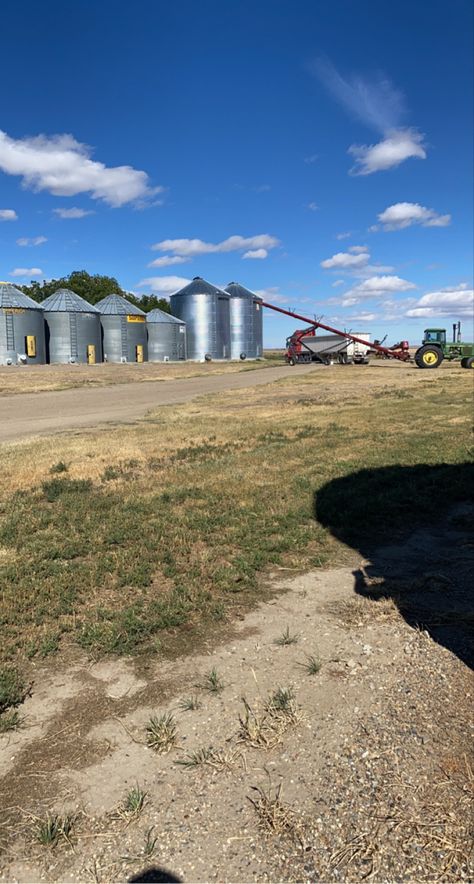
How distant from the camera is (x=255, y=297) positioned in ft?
251

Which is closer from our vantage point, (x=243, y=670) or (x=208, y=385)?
(x=243, y=670)

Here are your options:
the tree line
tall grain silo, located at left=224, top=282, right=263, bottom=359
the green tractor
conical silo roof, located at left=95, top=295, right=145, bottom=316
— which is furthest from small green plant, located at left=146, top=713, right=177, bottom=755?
the tree line

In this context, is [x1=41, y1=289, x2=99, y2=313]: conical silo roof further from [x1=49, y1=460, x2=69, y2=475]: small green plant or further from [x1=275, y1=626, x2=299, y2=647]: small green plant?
[x1=275, y1=626, x2=299, y2=647]: small green plant

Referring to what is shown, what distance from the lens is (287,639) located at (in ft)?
13.0

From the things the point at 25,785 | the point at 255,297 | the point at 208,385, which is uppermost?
the point at 255,297

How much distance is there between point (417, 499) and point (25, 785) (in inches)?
233

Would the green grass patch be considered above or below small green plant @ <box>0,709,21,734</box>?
above

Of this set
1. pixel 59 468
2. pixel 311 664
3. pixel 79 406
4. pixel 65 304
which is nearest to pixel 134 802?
pixel 311 664

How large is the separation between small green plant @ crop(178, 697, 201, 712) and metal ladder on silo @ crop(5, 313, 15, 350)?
53.8 m

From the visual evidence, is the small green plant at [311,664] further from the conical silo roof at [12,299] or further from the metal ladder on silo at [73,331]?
the metal ladder on silo at [73,331]

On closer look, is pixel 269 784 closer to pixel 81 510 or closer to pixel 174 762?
pixel 174 762

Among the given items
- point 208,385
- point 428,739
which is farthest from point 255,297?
point 428,739

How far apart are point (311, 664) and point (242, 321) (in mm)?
73656

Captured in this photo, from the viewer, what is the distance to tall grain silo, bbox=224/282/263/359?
74812mm
